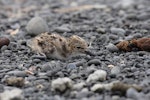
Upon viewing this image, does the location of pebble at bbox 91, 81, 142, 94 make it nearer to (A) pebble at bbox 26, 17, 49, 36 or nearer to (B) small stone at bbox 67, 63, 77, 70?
(B) small stone at bbox 67, 63, 77, 70

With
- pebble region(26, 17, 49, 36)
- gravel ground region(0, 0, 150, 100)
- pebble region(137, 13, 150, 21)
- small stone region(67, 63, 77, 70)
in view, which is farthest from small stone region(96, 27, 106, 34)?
small stone region(67, 63, 77, 70)

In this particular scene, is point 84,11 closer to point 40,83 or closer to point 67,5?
point 67,5

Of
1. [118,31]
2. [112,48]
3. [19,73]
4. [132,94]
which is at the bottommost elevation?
[132,94]

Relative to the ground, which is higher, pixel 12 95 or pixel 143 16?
pixel 143 16

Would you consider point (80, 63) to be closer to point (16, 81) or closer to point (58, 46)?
point (58, 46)

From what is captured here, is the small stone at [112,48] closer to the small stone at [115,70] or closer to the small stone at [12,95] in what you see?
the small stone at [115,70]

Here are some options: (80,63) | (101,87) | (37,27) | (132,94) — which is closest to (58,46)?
(80,63)

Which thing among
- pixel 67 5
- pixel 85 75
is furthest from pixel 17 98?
pixel 67 5
